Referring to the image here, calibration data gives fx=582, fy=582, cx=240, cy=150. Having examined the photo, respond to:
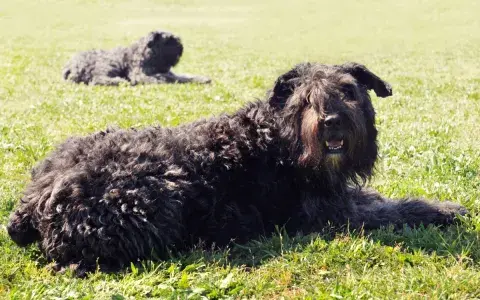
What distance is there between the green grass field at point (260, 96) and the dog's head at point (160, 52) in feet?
4.30

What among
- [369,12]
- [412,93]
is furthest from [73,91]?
[369,12]

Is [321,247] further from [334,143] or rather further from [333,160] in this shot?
[334,143]

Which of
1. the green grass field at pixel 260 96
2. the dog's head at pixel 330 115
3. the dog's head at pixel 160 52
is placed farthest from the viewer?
the dog's head at pixel 160 52

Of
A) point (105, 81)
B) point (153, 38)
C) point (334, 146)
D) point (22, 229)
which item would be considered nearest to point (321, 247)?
point (334, 146)

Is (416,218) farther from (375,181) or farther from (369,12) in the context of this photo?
(369,12)

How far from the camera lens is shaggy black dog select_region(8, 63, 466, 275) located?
582cm

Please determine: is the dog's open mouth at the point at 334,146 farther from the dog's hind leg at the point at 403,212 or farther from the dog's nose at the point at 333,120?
the dog's hind leg at the point at 403,212

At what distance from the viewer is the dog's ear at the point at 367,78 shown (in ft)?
22.0

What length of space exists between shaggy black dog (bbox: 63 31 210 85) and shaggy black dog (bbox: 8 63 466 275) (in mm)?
10579

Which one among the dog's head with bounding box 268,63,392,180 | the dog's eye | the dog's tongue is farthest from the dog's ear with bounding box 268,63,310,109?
the dog's tongue

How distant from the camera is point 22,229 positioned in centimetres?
598

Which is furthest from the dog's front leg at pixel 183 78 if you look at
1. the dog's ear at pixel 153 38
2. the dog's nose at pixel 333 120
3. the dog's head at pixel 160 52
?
the dog's nose at pixel 333 120

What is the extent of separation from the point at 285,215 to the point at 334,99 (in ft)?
4.83

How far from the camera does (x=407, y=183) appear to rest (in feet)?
26.6
